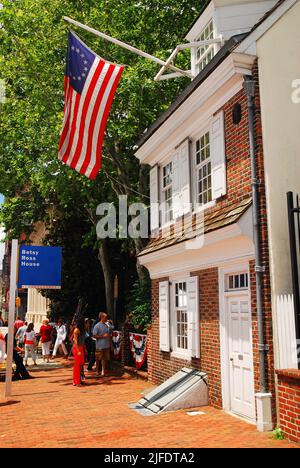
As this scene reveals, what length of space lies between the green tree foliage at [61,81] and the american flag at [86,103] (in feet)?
19.9

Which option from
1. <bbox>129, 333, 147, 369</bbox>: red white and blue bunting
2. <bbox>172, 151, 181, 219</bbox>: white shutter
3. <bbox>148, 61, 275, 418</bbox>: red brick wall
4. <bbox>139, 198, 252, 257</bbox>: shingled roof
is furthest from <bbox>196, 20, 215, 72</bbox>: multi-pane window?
<bbox>129, 333, 147, 369</bbox>: red white and blue bunting

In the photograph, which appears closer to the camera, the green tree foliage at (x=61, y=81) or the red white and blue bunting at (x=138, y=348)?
the red white and blue bunting at (x=138, y=348)

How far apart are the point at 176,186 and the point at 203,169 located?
4.41 feet

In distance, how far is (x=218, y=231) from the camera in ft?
28.9

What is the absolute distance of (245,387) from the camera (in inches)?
342

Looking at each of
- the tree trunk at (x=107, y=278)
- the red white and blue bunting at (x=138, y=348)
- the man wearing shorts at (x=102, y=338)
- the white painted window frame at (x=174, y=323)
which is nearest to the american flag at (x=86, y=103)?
the white painted window frame at (x=174, y=323)

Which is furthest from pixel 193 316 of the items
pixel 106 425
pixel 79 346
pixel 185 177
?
pixel 79 346

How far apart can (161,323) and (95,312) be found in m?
13.6

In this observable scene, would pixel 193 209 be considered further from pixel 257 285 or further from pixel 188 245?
pixel 257 285

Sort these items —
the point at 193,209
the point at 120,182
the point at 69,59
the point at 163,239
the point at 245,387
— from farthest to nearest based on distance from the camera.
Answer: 1. the point at 120,182
2. the point at 163,239
3. the point at 193,209
4. the point at 69,59
5. the point at 245,387

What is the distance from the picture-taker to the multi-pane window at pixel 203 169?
10.8 m

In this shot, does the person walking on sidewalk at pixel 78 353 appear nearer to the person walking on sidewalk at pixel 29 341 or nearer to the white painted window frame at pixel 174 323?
the white painted window frame at pixel 174 323

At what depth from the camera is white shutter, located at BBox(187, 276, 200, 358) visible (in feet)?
34.1
